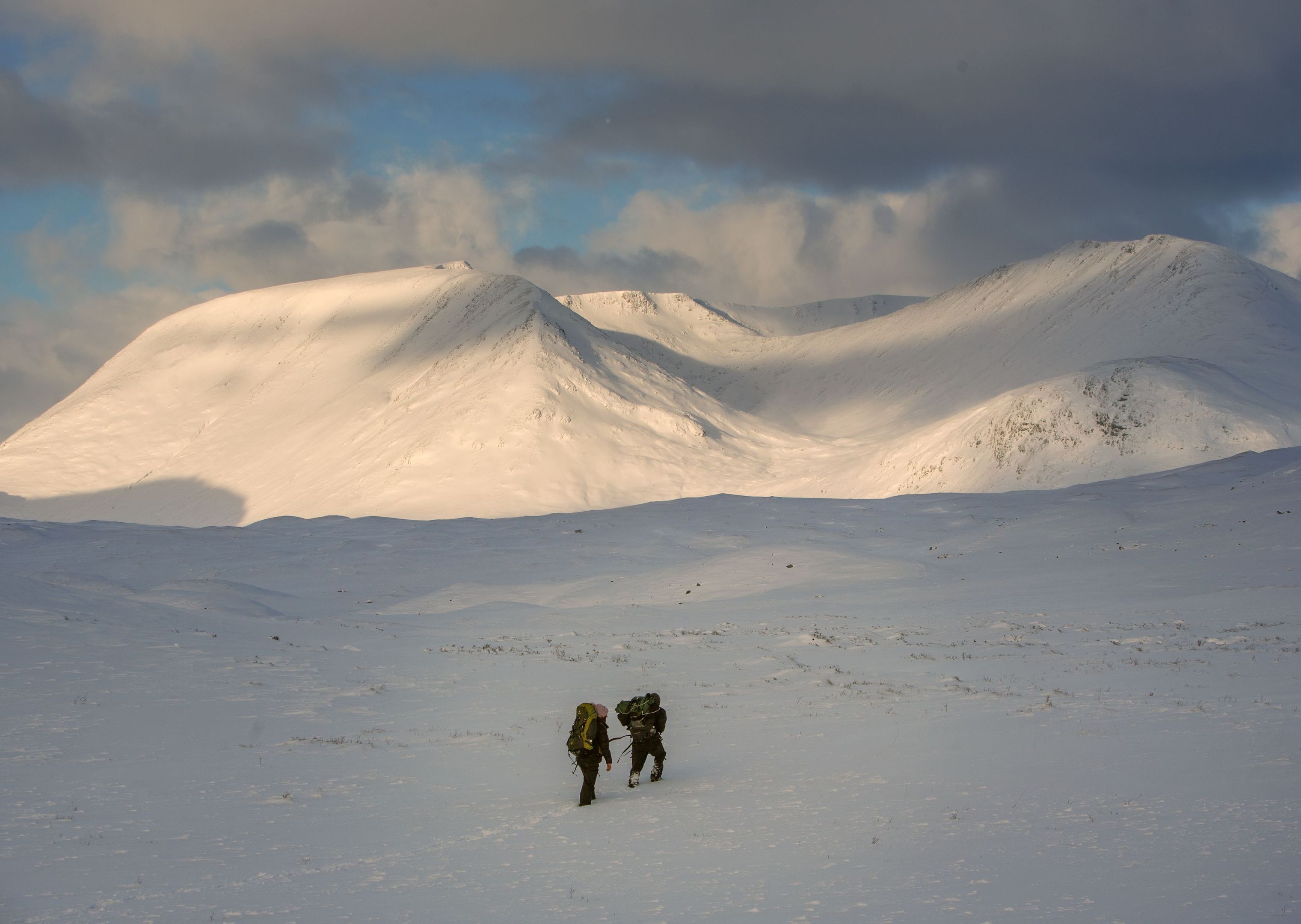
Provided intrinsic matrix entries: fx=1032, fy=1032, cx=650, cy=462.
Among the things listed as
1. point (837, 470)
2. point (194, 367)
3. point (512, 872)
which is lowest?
point (512, 872)

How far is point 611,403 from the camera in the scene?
4525 inches

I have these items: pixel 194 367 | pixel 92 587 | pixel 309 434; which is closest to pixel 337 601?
pixel 92 587

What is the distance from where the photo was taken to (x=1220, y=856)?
775cm

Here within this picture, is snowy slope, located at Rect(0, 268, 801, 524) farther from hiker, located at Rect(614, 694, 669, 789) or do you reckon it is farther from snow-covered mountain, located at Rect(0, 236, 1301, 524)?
hiker, located at Rect(614, 694, 669, 789)

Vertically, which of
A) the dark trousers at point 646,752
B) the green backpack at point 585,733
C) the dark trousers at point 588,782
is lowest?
the dark trousers at point 588,782

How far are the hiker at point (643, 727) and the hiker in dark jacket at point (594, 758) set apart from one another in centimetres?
45

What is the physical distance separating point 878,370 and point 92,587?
13076 cm

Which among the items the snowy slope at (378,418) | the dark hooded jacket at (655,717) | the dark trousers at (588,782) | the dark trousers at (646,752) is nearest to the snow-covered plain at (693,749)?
the dark trousers at (588,782)

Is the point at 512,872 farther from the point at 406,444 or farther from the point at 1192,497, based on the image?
the point at 406,444

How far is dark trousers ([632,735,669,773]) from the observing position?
12109 mm

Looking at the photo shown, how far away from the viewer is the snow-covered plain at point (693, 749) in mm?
7969

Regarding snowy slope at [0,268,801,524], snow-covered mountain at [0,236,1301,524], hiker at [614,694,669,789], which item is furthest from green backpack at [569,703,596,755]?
snowy slope at [0,268,801,524]

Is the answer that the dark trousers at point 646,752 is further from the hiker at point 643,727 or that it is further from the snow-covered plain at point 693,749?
the snow-covered plain at point 693,749

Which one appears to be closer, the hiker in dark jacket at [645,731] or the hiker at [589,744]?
the hiker at [589,744]
